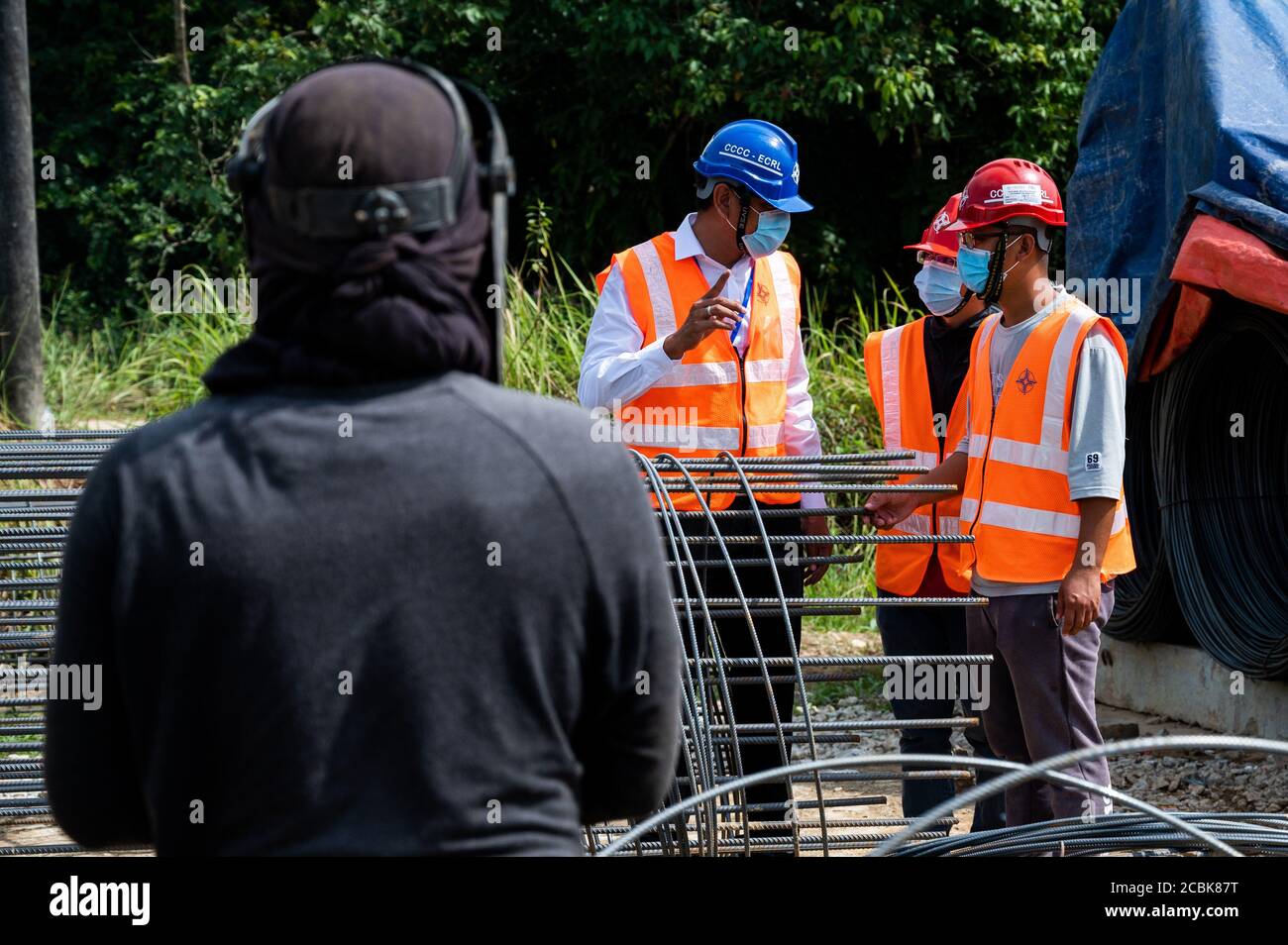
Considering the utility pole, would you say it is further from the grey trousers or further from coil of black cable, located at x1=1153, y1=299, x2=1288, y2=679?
the grey trousers

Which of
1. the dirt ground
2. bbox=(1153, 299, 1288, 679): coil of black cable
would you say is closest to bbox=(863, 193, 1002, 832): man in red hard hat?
the dirt ground

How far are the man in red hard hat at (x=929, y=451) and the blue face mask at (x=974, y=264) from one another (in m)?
0.59

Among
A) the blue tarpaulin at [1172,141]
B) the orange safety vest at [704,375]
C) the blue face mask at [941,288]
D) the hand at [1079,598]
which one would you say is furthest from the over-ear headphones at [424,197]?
the blue tarpaulin at [1172,141]

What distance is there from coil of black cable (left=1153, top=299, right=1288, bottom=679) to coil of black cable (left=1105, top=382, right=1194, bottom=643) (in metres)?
0.13

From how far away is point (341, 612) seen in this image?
145 cm

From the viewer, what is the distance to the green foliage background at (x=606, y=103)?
12.9 meters

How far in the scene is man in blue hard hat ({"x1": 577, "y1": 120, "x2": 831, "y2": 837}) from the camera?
14.3 ft

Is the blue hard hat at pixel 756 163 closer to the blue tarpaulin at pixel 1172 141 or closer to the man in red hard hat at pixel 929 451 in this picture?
the man in red hard hat at pixel 929 451

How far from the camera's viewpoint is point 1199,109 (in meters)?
5.94

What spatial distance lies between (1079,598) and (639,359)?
1.37 metres

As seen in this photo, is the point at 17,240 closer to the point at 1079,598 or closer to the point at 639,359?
the point at 639,359

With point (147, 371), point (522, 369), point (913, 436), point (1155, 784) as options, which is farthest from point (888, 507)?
point (147, 371)
